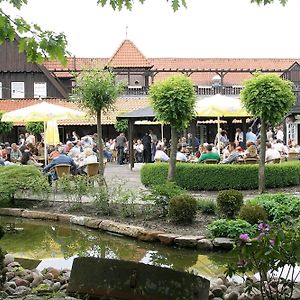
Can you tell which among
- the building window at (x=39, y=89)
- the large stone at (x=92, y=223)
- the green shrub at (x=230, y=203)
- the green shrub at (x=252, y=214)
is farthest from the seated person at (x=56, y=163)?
the building window at (x=39, y=89)

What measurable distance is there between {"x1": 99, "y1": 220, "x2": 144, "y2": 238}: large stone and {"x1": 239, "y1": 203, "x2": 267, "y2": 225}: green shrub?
163 centimetres

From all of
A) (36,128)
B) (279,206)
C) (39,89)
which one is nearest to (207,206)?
→ (279,206)

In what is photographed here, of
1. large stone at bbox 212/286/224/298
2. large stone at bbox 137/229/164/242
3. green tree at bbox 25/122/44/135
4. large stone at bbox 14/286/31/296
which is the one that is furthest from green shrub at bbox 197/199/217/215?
green tree at bbox 25/122/44/135

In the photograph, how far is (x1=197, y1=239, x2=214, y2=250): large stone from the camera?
29.0 feet

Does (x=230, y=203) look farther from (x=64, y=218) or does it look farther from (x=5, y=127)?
(x=5, y=127)

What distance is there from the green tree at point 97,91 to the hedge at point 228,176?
7.31 ft

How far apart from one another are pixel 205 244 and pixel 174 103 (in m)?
5.76

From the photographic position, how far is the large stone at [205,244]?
8.84 metres

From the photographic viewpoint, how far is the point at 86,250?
901 centimetres

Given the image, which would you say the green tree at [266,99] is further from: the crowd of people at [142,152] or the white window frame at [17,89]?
the white window frame at [17,89]

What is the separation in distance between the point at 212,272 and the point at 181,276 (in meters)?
3.49

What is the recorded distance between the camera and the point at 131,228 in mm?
9945

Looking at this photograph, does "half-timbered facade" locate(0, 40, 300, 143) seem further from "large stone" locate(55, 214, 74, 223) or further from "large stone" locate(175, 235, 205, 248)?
"large stone" locate(175, 235, 205, 248)

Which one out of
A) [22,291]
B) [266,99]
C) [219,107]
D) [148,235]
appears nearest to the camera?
[22,291]
